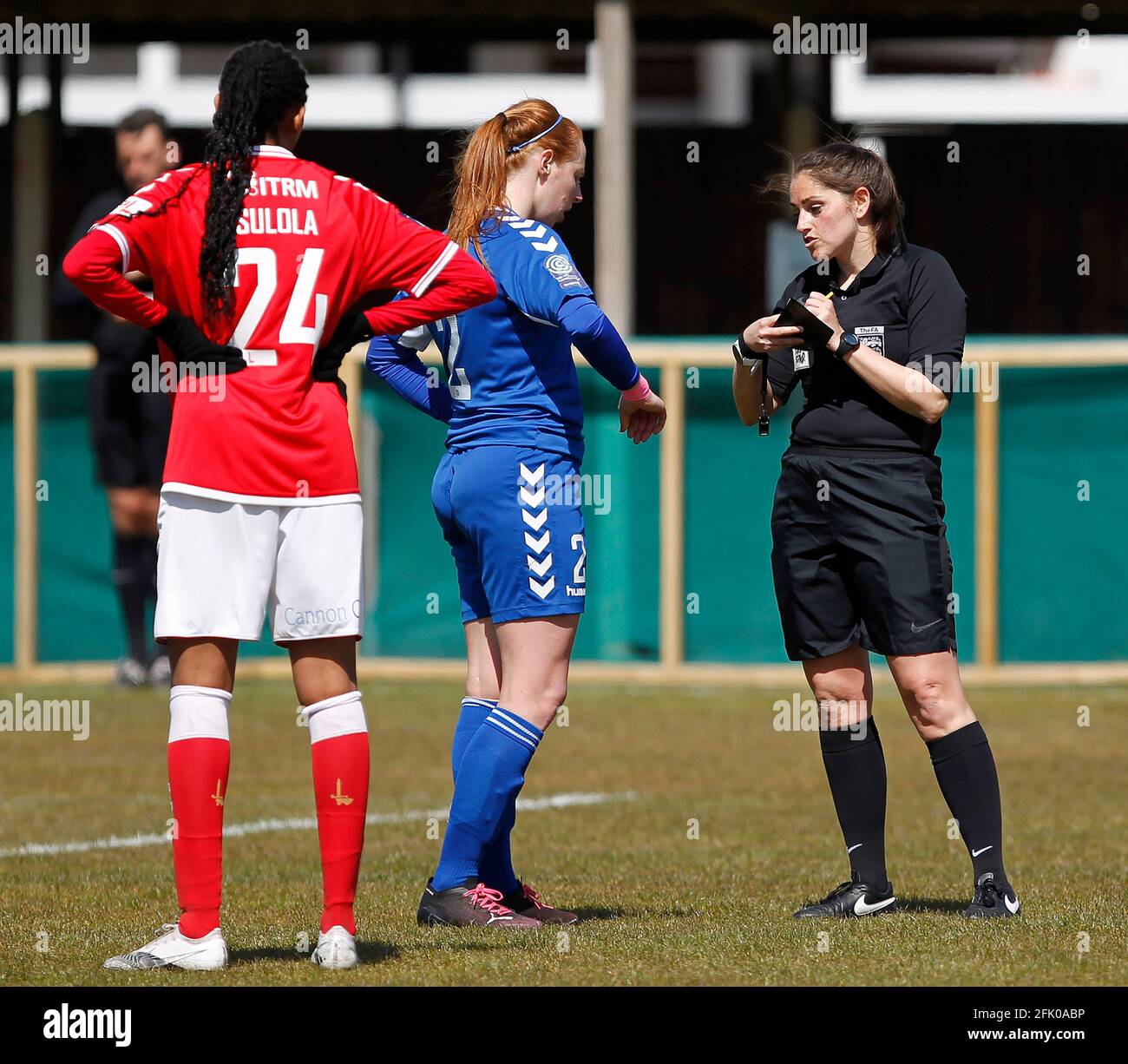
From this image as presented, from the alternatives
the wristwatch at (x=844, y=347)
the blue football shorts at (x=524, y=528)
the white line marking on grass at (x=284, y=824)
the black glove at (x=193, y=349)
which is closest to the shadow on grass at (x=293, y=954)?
the blue football shorts at (x=524, y=528)

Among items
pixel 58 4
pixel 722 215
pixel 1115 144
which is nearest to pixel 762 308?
pixel 722 215

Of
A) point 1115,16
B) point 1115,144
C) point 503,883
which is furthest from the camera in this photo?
point 1115,144

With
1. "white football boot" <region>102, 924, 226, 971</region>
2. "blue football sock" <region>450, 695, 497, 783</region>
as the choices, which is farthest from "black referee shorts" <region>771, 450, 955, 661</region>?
"white football boot" <region>102, 924, 226, 971</region>

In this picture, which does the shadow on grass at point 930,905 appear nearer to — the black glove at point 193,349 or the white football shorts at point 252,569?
the white football shorts at point 252,569

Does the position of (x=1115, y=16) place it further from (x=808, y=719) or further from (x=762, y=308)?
(x=808, y=719)

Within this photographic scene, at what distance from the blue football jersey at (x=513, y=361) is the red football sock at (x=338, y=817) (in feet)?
3.63

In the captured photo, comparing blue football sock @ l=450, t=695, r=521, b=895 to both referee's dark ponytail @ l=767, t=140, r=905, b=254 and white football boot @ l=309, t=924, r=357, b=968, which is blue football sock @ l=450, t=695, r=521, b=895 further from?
referee's dark ponytail @ l=767, t=140, r=905, b=254

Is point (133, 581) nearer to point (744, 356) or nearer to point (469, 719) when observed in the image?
point (469, 719)

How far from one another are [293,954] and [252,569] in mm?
1003

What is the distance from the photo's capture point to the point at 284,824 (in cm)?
774

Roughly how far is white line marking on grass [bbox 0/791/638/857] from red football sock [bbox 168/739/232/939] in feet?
7.86

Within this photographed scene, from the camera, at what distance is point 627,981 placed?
470 cm

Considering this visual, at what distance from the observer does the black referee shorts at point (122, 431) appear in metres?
11.6
